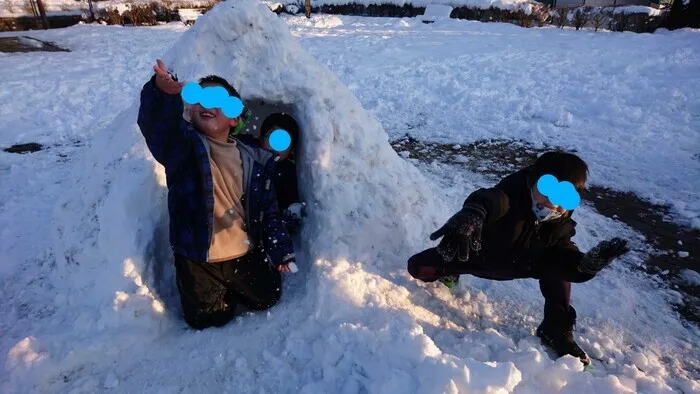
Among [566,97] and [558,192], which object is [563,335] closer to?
[558,192]

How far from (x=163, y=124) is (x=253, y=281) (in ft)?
3.07

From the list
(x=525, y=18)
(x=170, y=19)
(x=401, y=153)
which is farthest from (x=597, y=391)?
(x=170, y=19)

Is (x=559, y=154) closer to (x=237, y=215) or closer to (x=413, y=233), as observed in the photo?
(x=413, y=233)

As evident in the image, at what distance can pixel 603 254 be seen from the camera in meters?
1.76

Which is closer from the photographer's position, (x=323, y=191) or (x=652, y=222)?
(x=323, y=191)

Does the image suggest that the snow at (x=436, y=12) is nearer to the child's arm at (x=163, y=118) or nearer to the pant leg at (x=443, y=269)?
the pant leg at (x=443, y=269)

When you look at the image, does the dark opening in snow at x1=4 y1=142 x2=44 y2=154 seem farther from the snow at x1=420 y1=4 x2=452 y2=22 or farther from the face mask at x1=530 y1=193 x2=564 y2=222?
the snow at x1=420 y1=4 x2=452 y2=22

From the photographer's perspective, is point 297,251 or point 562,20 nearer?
point 297,251

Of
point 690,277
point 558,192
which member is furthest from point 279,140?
point 690,277

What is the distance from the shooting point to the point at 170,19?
1631 cm

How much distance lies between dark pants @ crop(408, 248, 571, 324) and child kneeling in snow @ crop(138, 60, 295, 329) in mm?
721

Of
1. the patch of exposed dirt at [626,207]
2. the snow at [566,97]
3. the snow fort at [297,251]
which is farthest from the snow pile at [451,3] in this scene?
the snow fort at [297,251]

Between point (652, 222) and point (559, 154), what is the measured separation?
7.94 feet

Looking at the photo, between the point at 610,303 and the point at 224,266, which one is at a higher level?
the point at 224,266
